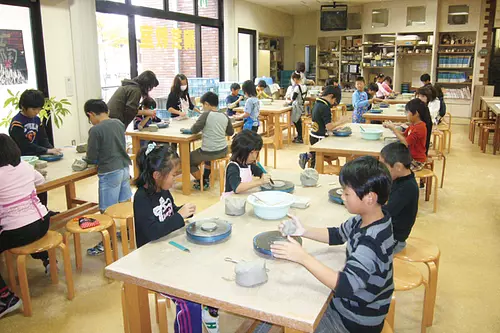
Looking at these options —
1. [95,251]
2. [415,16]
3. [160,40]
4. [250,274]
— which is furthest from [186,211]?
[415,16]

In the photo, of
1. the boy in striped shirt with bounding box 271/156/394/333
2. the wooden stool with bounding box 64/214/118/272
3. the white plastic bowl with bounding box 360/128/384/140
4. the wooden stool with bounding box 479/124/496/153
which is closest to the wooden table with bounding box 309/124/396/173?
the white plastic bowl with bounding box 360/128/384/140

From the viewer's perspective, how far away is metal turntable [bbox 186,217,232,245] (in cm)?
186

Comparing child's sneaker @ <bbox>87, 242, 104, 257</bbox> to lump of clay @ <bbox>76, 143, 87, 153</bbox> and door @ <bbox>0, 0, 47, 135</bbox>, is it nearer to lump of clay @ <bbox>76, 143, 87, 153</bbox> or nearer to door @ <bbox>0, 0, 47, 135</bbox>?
lump of clay @ <bbox>76, 143, 87, 153</bbox>

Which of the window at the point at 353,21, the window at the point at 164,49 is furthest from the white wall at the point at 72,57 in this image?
the window at the point at 353,21

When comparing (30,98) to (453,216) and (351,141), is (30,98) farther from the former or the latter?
(453,216)

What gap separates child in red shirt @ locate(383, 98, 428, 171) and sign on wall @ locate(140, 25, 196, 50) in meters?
5.17

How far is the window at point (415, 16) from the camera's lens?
10883 mm

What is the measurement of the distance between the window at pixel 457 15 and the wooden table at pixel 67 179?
32.7 ft

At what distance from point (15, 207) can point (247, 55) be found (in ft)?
30.0

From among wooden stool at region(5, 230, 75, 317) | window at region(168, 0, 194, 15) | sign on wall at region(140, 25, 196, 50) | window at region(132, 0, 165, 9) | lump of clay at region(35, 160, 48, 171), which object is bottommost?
wooden stool at region(5, 230, 75, 317)

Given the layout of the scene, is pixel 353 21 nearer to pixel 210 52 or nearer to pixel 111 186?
pixel 210 52

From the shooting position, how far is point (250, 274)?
1495mm

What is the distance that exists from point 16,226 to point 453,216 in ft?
12.5

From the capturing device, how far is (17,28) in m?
5.45
